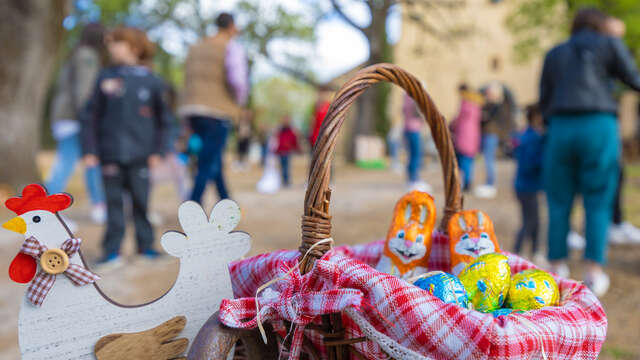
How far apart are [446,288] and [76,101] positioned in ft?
13.5

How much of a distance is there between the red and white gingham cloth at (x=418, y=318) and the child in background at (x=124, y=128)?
7.97 feet

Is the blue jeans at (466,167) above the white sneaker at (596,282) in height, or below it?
above

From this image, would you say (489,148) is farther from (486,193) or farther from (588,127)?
(588,127)

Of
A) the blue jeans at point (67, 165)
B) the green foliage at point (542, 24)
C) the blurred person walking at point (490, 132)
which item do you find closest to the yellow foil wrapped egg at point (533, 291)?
the blue jeans at point (67, 165)

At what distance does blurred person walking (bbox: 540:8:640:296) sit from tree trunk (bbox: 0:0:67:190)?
5.68 meters

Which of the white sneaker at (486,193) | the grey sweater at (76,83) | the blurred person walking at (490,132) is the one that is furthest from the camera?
the blurred person walking at (490,132)

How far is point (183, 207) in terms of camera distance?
36.6 inches

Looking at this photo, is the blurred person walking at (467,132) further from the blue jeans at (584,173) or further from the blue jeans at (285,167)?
the blue jeans at (584,173)

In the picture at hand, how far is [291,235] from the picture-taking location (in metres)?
4.20

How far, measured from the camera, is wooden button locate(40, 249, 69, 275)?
82 cm

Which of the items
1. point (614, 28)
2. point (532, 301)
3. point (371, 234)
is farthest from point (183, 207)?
point (371, 234)

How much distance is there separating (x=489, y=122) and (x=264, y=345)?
7110 mm

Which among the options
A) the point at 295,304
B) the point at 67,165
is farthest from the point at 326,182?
the point at 67,165

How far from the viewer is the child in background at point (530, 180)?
10.9 feet
